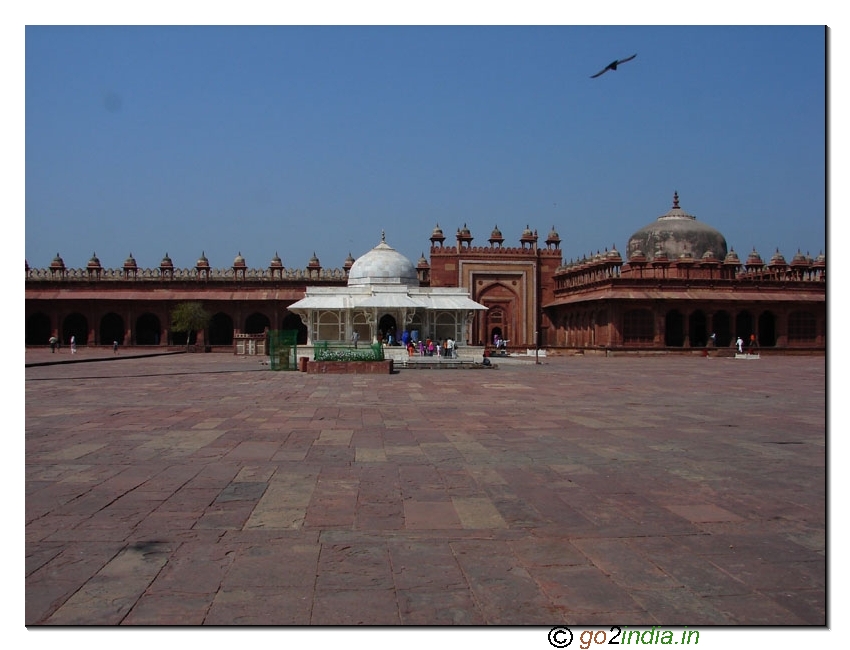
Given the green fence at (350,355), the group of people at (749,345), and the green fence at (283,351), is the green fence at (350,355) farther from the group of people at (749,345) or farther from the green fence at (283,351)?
the group of people at (749,345)

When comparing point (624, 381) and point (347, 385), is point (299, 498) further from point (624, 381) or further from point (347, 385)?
point (624, 381)

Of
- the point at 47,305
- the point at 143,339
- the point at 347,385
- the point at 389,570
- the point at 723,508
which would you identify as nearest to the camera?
the point at 389,570

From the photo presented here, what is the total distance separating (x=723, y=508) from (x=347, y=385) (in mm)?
10231

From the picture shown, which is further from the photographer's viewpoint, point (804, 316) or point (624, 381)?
point (804, 316)

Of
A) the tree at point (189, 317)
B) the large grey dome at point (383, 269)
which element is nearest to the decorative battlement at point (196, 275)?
the tree at point (189, 317)

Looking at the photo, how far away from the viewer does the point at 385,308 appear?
27438 mm

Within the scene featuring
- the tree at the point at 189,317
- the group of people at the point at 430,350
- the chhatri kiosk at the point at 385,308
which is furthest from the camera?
the tree at the point at 189,317

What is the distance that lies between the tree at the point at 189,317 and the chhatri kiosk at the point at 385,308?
31.4 feet

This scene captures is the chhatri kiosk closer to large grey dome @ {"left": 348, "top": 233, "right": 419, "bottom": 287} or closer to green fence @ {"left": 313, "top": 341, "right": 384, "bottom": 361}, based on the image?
large grey dome @ {"left": 348, "top": 233, "right": 419, "bottom": 287}

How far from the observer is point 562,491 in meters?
4.90

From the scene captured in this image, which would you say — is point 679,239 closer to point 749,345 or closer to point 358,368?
point 749,345

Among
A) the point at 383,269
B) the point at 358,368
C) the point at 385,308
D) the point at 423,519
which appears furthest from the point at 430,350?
the point at 423,519

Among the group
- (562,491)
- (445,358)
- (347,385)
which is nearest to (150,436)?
(562,491)

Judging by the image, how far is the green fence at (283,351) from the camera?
19766mm
